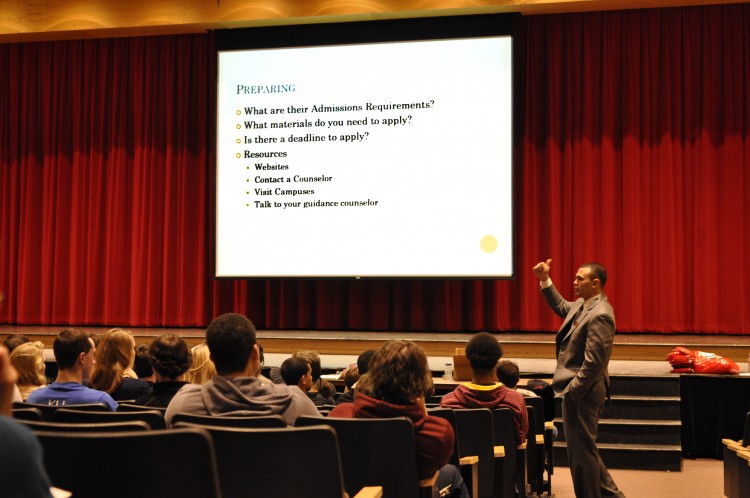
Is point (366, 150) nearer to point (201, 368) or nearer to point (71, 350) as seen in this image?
point (201, 368)

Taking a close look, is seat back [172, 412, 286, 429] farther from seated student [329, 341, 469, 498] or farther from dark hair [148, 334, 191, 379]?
dark hair [148, 334, 191, 379]

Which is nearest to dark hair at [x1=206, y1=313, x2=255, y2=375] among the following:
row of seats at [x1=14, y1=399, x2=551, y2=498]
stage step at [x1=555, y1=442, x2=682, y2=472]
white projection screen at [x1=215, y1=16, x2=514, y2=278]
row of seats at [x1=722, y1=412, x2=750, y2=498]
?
row of seats at [x1=14, y1=399, x2=551, y2=498]

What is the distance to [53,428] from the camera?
2.07 m

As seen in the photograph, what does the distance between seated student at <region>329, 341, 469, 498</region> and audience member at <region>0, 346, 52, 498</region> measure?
160 cm

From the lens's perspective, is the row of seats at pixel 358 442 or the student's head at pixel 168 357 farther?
the student's head at pixel 168 357

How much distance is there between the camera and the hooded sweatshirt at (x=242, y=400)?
269 centimetres

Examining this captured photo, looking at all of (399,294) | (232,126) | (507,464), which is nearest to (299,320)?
(399,294)

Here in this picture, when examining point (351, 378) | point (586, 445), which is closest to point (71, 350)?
point (351, 378)

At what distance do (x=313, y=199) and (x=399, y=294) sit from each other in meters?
1.40

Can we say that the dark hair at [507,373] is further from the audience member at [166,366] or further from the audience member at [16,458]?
the audience member at [16,458]

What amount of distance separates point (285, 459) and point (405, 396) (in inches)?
32.1

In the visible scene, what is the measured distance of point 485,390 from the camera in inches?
159

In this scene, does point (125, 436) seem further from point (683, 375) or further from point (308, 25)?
point (308, 25)

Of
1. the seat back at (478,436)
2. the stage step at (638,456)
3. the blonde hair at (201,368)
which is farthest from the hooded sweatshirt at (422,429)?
the stage step at (638,456)
